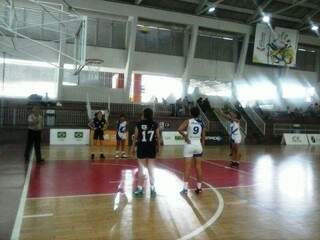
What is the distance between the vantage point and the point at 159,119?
24125 mm

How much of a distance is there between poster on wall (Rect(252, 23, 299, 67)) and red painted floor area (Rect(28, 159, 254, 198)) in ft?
60.3

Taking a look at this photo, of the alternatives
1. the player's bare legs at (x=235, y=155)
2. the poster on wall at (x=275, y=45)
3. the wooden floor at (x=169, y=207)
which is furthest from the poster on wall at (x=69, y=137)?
the poster on wall at (x=275, y=45)

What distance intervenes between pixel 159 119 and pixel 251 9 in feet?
38.1

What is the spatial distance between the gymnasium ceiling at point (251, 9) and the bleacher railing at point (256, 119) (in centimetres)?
710

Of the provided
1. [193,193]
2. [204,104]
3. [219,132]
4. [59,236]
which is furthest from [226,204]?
[204,104]

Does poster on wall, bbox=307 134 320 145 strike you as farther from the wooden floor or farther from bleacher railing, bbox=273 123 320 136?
the wooden floor

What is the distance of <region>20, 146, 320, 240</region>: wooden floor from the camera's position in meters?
5.45

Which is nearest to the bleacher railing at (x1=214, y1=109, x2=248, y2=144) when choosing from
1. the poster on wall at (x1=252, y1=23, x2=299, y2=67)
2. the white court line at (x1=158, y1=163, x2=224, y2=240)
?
the poster on wall at (x1=252, y1=23, x2=299, y2=67)

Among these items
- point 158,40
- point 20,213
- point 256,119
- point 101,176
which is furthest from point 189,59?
point 20,213

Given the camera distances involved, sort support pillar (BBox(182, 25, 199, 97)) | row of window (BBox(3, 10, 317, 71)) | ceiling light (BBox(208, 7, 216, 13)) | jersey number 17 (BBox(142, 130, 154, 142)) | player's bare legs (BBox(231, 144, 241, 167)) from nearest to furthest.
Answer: jersey number 17 (BBox(142, 130, 154, 142)) < player's bare legs (BBox(231, 144, 241, 167)) < row of window (BBox(3, 10, 317, 71)) < ceiling light (BBox(208, 7, 216, 13)) < support pillar (BBox(182, 25, 199, 97))

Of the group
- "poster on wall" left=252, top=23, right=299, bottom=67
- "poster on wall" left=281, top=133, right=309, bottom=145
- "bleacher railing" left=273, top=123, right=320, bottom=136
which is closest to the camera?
"poster on wall" left=281, top=133, right=309, bottom=145

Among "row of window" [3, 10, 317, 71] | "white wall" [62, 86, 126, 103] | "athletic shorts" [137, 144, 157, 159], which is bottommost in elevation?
"athletic shorts" [137, 144, 157, 159]

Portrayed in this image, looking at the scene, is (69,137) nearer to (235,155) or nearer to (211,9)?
(235,155)

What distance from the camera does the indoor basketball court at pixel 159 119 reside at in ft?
20.9
